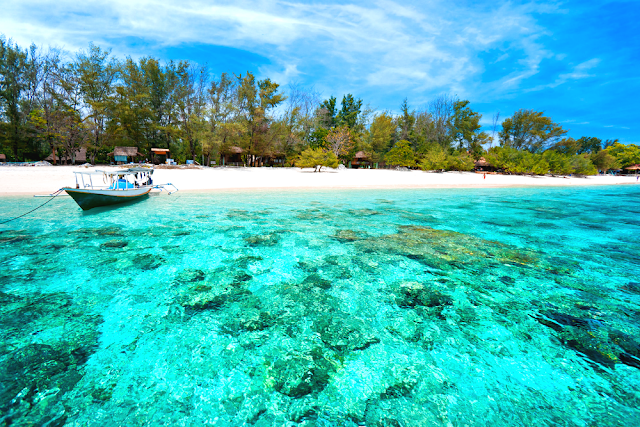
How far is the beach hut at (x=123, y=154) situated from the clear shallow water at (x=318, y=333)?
116ft

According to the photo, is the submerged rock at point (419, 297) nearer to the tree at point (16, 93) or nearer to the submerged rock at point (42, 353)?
the submerged rock at point (42, 353)

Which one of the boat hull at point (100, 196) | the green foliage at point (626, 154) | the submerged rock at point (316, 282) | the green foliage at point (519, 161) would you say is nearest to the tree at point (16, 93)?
the boat hull at point (100, 196)

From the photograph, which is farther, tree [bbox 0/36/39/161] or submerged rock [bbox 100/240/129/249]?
tree [bbox 0/36/39/161]

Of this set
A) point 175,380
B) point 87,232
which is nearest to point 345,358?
point 175,380

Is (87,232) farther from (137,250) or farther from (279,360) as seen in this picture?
(279,360)

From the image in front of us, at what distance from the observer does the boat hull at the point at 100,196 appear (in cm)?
1104

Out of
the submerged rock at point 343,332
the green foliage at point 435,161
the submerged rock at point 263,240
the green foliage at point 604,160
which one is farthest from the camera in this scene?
the green foliage at point 604,160

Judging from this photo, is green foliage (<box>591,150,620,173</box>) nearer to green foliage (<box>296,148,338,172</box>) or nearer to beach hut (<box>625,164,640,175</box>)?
beach hut (<box>625,164,640,175</box>)

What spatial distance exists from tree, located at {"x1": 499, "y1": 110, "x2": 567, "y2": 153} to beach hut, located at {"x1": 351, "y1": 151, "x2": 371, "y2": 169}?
2667 centimetres

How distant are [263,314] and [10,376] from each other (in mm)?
2678

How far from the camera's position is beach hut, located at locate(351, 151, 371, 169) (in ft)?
159

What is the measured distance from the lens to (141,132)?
3903 centimetres

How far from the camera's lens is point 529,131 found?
51.4 meters

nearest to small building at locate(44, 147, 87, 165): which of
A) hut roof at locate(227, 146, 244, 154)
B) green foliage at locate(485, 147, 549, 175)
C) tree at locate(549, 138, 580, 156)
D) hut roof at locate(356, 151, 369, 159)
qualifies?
hut roof at locate(227, 146, 244, 154)
